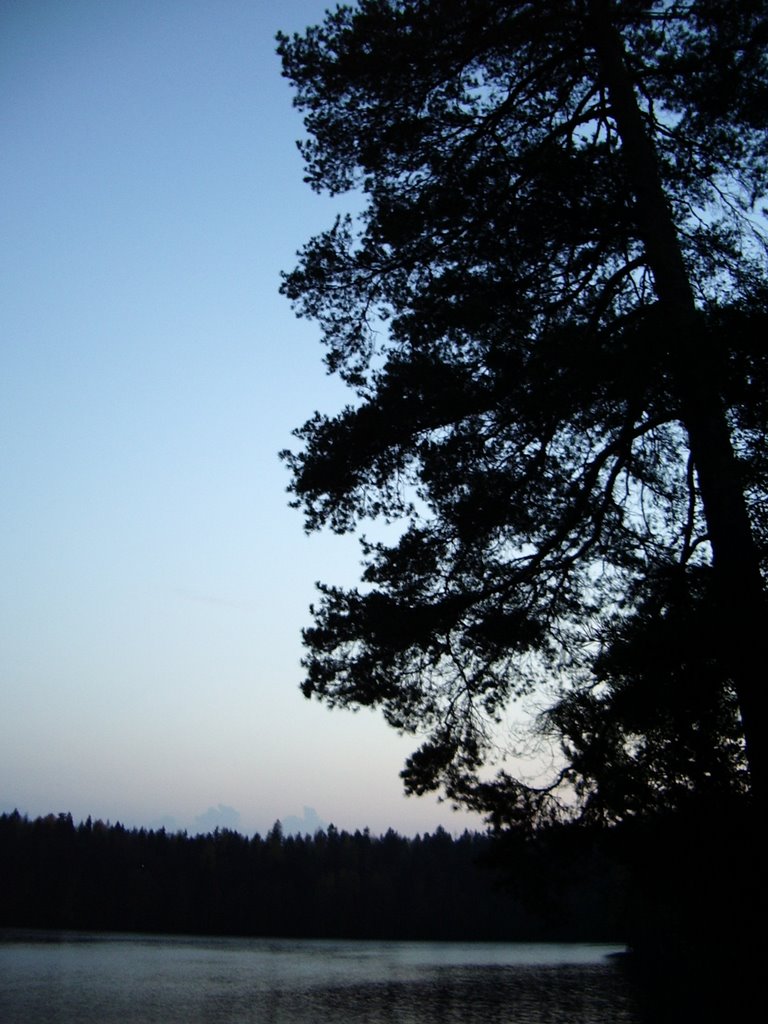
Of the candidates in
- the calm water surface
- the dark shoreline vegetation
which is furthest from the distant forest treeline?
the calm water surface

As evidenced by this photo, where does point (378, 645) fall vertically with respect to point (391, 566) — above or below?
below

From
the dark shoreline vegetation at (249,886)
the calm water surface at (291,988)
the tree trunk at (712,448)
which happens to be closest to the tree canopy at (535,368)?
the tree trunk at (712,448)

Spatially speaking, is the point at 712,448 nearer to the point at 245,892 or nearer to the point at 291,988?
the point at 291,988

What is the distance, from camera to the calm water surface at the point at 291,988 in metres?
27.3

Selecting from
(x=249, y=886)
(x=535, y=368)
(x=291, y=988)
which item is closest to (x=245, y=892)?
(x=249, y=886)

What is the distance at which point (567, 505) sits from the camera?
753 centimetres

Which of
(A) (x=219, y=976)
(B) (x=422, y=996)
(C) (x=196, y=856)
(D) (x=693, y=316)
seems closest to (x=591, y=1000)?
(B) (x=422, y=996)

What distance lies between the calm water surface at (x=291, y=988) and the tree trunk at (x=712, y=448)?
23.4 metres

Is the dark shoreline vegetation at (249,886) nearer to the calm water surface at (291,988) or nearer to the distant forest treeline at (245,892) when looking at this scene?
the distant forest treeline at (245,892)

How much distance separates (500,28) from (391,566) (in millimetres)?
5198

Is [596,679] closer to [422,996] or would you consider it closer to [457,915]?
[422,996]

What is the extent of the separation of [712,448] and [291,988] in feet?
124

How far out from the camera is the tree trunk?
18.8 feet

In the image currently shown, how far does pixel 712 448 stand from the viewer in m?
6.31
